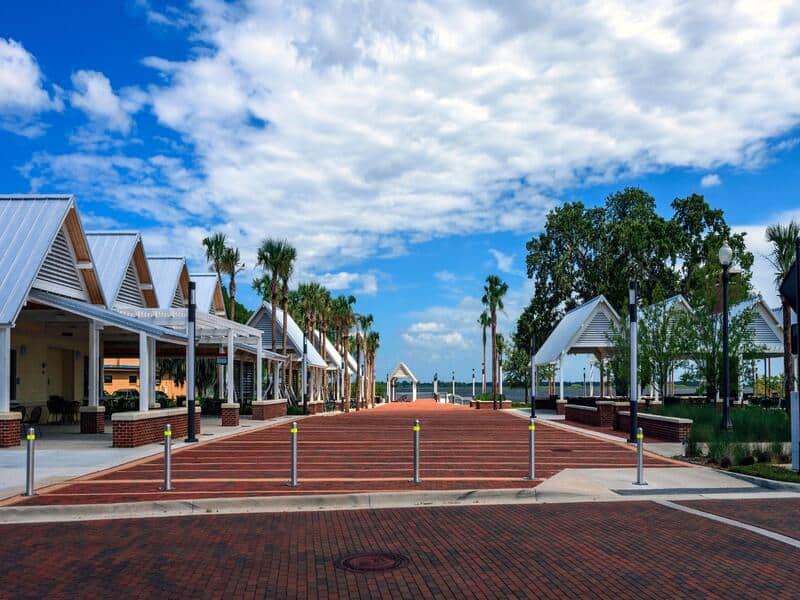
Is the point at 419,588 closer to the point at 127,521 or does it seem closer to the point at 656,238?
the point at 127,521

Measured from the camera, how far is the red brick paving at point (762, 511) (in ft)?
33.6

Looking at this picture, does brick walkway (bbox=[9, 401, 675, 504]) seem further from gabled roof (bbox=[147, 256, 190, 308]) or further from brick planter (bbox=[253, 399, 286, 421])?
gabled roof (bbox=[147, 256, 190, 308])

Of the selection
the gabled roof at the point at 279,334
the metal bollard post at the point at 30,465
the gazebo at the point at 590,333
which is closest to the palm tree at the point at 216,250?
the gabled roof at the point at 279,334

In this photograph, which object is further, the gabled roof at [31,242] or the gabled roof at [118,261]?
the gabled roof at [118,261]

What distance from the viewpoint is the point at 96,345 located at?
24453 millimetres

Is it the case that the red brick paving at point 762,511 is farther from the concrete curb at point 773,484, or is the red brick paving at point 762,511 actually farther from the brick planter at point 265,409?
the brick planter at point 265,409

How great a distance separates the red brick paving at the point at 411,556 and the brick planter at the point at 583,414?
19.8 meters

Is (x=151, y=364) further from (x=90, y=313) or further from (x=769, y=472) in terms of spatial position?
(x=769, y=472)

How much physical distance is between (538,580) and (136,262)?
26621mm

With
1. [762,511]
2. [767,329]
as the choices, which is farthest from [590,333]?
[762,511]

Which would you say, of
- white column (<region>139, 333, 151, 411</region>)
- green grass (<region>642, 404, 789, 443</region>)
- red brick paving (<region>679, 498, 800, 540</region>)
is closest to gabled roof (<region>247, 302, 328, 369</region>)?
white column (<region>139, 333, 151, 411</region>)

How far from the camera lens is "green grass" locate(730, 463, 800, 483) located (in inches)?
558

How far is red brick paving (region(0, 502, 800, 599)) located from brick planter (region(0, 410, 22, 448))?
10.4m

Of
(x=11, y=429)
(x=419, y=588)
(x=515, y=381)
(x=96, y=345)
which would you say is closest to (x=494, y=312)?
(x=515, y=381)
